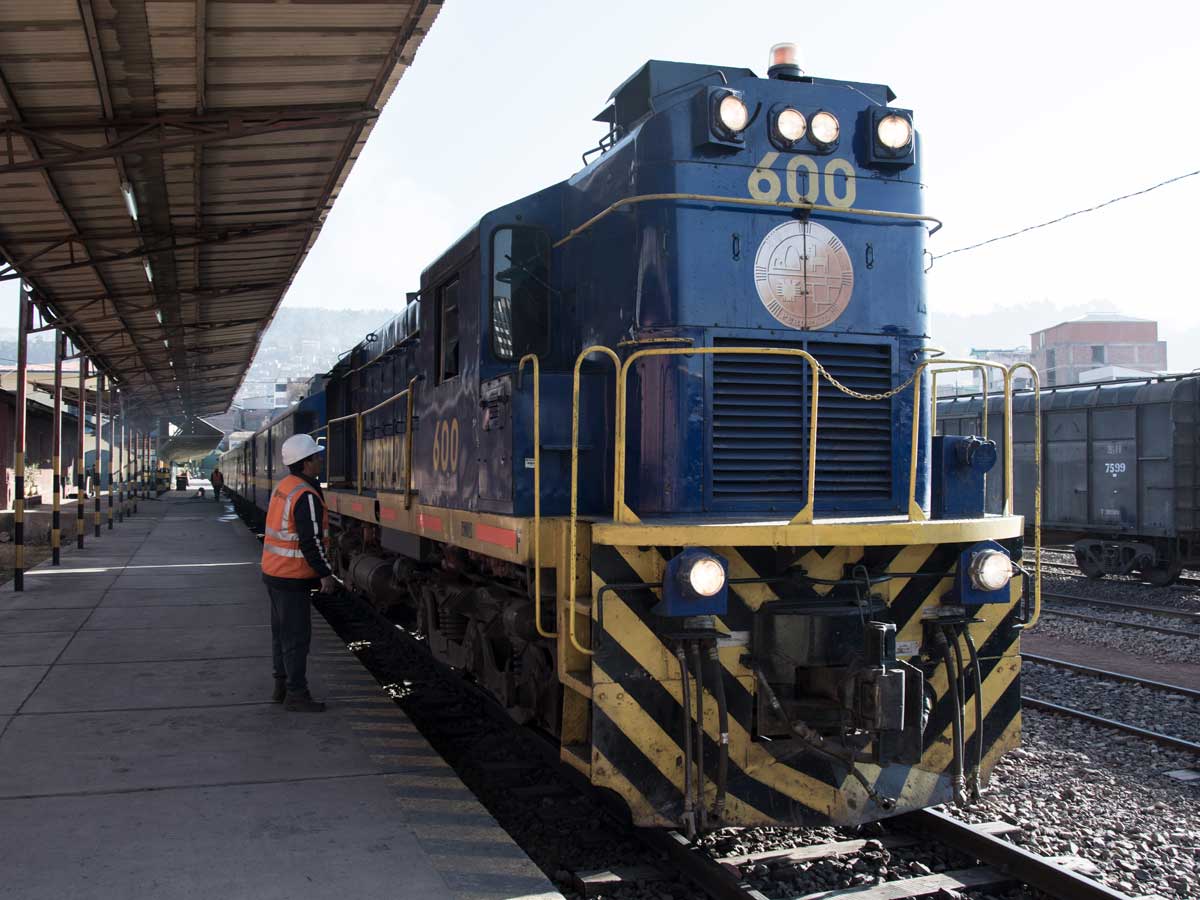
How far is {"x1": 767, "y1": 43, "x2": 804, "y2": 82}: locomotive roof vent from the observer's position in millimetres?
5109

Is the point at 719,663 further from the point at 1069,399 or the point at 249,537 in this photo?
the point at 249,537

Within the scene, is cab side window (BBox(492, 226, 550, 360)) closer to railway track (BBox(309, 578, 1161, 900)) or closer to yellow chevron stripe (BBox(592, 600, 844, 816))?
yellow chevron stripe (BBox(592, 600, 844, 816))

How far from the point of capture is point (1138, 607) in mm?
12188

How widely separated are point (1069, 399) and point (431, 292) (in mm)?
12403

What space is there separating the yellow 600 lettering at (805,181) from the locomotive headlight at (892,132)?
0.22 meters

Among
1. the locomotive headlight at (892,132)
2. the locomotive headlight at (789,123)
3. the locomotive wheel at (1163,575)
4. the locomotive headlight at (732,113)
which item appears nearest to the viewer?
the locomotive headlight at (732,113)

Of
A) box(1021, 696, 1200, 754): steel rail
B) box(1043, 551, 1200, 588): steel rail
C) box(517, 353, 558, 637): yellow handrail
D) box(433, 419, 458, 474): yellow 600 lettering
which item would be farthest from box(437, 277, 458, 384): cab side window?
box(1043, 551, 1200, 588): steel rail

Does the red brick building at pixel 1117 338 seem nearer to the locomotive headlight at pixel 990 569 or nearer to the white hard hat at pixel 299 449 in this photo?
Answer: the white hard hat at pixel 299 449

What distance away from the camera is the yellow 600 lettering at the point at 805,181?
4914mm

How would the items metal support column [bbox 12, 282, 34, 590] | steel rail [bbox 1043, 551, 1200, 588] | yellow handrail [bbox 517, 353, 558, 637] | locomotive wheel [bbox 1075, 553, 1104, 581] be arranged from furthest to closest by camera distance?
1. locomotive wheel [bbox 1075, 553, 1104, 581]
2. steel rail [bbox 1043, 551, 1200, 588]
3. metal support column [bbox 12, 282, 34, 590]
4. yellow handrail [bbox 517, 353, 558, 637]

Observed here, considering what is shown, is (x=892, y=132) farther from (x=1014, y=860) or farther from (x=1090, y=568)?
(x=1090, y=568)

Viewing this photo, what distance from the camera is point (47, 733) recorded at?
5828mm

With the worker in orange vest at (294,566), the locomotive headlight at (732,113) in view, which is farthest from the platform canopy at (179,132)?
the locomotive headlight at (732,113)

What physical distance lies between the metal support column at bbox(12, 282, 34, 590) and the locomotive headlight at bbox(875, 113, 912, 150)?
38.5 feet
